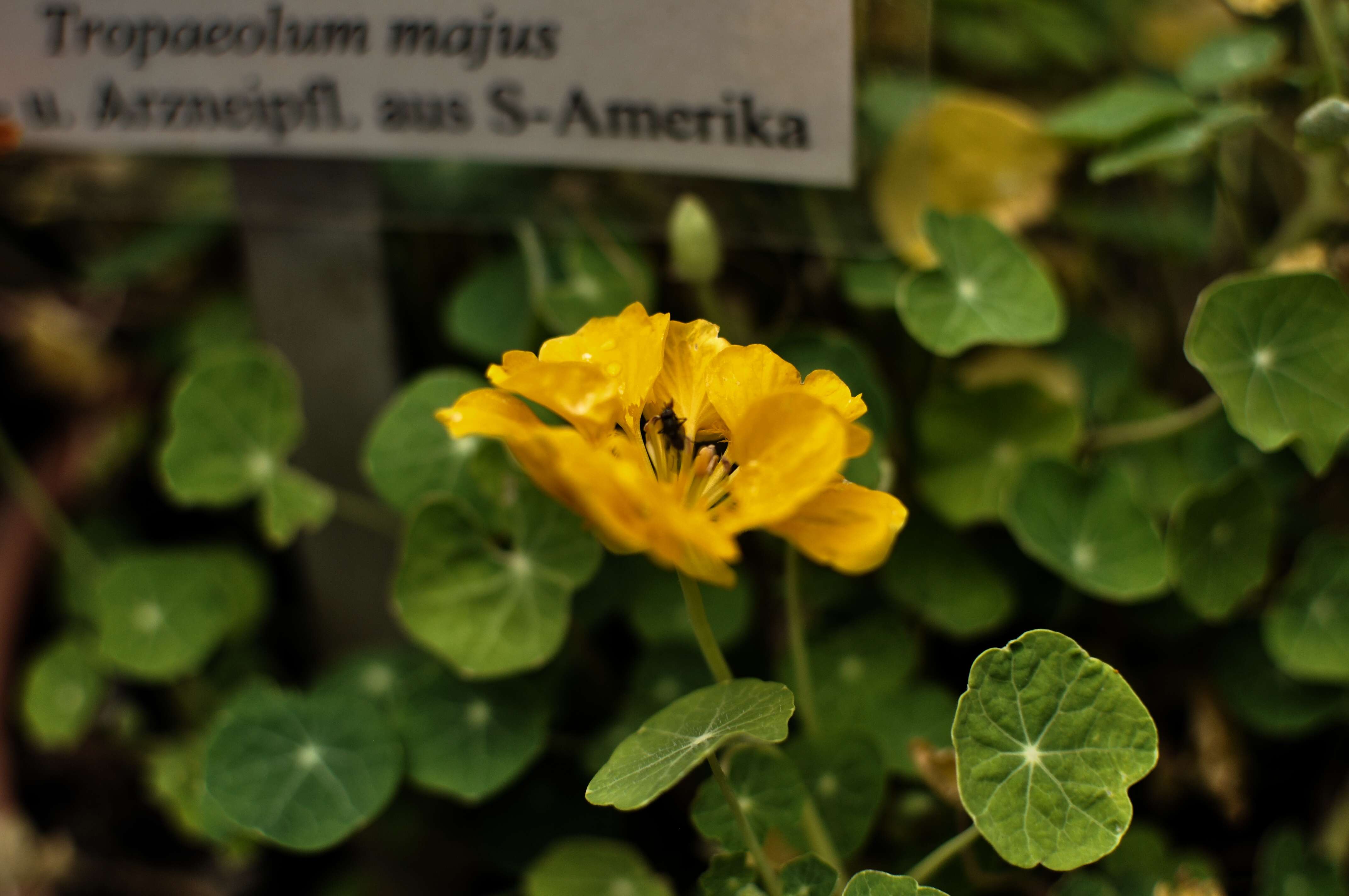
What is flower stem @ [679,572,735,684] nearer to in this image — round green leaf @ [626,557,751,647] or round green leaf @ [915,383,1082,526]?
round green leaf @ [626,557,751,647]

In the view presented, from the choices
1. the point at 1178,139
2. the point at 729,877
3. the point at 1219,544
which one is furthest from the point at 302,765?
the point at 1178,139

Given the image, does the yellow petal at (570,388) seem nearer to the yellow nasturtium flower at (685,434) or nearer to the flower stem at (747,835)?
the yellow nasturtium flower at (685,434)

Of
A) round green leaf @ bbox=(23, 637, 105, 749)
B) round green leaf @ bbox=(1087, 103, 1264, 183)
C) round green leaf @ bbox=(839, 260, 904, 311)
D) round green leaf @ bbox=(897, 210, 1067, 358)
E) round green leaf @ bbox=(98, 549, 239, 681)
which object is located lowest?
round green leaf @ bbox=(23, 637, 105, 749)

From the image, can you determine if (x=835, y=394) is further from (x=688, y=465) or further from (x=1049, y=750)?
(x=1049, y=750)

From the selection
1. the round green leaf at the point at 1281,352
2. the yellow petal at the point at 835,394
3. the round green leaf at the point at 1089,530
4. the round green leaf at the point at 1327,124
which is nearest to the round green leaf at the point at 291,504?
the yellow petal at the point at 835,394

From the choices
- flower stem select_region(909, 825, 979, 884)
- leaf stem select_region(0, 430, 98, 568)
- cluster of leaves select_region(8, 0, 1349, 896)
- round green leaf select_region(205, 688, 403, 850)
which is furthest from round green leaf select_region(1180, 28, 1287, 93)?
leaf stem select_region(0, 430, 98, 568)

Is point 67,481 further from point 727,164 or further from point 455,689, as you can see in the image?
point 727,164
